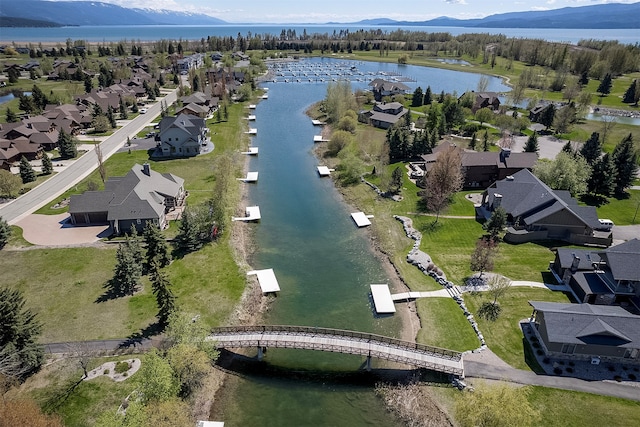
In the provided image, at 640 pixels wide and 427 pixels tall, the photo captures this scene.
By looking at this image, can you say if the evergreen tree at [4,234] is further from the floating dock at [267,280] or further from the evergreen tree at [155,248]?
the floating dock at [267,280]

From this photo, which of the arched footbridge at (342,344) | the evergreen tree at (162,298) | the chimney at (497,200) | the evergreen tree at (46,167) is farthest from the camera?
the evergreen tree at (46,167)

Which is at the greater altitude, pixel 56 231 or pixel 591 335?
pixel 591 335

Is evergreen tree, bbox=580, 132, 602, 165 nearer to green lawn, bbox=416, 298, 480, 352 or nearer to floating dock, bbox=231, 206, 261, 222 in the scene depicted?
green lawn, bbox=416, 298, 480, 352

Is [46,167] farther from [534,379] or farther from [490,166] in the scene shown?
[534,379]

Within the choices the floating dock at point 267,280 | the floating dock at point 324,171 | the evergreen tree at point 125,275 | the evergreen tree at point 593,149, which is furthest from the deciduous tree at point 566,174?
the evergreen tree at point 125,275

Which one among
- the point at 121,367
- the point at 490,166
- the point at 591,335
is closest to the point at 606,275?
the point at 591,335

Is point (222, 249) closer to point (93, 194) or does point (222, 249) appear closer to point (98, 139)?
point (93, 194)

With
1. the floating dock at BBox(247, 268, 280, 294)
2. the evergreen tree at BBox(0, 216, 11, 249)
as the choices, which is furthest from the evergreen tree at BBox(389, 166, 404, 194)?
the evergreen tree at BBox(0, 216, 11, 249)
